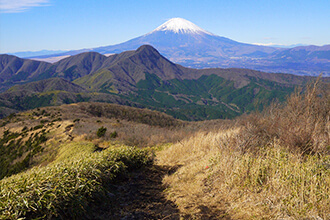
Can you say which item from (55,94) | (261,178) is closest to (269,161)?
(261,178)

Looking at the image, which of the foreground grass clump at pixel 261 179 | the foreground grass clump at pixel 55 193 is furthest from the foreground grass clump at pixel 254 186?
the foreground grass clump at pixel 55 193

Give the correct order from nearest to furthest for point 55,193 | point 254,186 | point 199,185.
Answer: point 55,193
point 254,186
point 199,185

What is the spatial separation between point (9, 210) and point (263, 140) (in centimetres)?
609

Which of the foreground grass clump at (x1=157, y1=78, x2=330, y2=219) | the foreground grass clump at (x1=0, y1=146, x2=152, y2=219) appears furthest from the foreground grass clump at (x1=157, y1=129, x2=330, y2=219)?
the foreground grass clump at (x1=0, y1=146, x2=152, y2=219)

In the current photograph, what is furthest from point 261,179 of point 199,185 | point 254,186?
point 199,185

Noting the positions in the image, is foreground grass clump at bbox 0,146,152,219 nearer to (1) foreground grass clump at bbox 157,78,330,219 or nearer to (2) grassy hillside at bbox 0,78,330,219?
(2) grassy hillside at bbox 0,78,330,219

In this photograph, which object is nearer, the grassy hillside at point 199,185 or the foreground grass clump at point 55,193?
the foreground grass clump at point 55,193

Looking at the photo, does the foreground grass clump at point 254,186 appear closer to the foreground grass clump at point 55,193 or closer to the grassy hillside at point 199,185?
the grassy hillside at point 199,185

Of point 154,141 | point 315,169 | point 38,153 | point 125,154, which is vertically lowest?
point 38,153

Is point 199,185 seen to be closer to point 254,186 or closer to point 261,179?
point 254,186

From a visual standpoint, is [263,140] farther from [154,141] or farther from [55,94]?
[55,94]

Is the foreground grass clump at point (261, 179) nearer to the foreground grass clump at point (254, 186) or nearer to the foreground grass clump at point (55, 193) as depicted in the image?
the foreground grass clump at point (254, 186)

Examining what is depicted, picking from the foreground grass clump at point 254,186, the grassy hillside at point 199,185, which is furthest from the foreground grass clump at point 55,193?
the foreground grass clump at point 254,186

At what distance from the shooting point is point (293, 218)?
10.5 ft
